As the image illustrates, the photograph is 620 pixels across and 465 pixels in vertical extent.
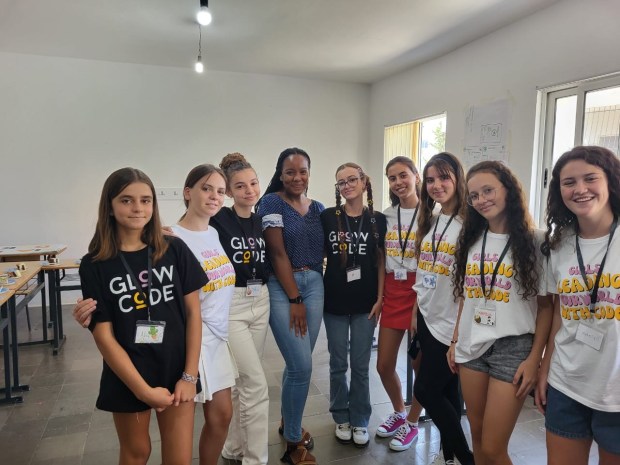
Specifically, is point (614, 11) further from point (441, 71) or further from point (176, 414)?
point (176, 414)

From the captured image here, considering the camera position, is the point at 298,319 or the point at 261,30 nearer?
the point at 298,319

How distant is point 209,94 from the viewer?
5.45 m

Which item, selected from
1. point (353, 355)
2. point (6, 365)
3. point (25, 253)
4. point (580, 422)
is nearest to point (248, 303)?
point (353, 355)

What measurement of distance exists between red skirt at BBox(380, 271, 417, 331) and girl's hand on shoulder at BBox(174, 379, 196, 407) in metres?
1.10

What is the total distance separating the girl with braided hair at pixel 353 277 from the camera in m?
2.13

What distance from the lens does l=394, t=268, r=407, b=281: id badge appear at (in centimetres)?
211

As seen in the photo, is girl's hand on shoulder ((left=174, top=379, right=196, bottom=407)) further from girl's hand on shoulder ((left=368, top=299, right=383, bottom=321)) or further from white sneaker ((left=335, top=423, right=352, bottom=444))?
white sneaker ((left=335, top=423, right=352, bottom=444))

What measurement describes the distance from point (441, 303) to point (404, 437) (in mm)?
958

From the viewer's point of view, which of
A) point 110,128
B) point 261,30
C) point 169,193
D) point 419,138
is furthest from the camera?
point 419,138

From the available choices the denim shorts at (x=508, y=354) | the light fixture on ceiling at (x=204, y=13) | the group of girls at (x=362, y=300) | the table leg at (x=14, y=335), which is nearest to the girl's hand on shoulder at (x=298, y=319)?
the group of girls at (x=362, y=300)

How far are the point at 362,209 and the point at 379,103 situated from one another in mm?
4154

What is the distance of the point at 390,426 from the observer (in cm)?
240

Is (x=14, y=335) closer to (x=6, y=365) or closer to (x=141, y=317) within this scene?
(x=6, y=365)

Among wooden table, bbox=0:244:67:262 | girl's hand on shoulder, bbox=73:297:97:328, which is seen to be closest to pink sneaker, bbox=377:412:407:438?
girl's hand on shoulder, bbox=73:297:97:328
